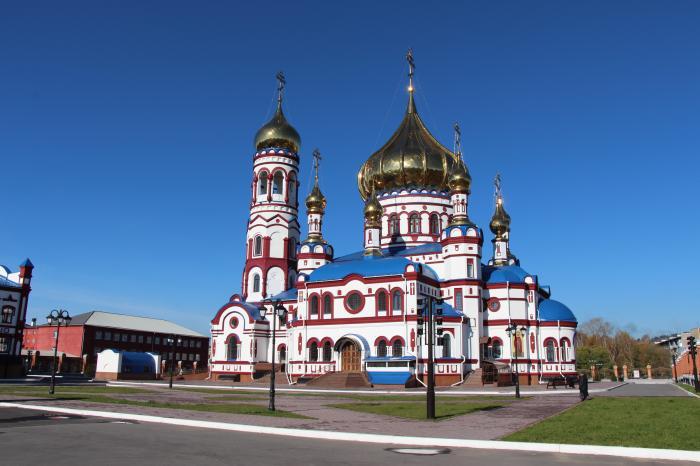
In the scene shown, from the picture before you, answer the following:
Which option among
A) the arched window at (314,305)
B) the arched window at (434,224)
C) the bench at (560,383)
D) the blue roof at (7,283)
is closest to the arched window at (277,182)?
the arched window at (314,305)

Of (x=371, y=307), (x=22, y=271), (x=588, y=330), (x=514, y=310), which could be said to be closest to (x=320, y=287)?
(x=371, y=307)

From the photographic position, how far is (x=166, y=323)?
3359 inches

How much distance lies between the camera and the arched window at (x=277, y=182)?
5759 cm

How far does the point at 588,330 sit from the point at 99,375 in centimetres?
7849

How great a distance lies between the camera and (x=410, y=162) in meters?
55.2

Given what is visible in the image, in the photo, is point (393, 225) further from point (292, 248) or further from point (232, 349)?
point (232, 349)

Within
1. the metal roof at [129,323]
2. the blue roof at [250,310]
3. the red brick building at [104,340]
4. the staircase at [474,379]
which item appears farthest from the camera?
the metal roof at [129,323]

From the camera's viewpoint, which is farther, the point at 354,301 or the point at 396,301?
the point at 354,301

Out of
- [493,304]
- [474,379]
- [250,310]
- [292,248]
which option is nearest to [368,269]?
[493,304]

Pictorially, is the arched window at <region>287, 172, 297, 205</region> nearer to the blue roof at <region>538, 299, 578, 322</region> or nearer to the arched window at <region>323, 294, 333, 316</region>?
the arched window at <region>323, 294, 333, 316</region>

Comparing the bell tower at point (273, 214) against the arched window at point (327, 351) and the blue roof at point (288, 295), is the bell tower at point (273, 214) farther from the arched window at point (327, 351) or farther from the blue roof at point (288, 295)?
the arched window at point (327, 351)

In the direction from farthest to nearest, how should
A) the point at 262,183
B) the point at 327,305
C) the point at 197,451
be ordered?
the point at 262,183, the point at 327,305, the point at 197,451

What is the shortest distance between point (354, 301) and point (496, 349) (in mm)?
11937

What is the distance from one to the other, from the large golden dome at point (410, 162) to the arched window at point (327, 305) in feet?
46.8
